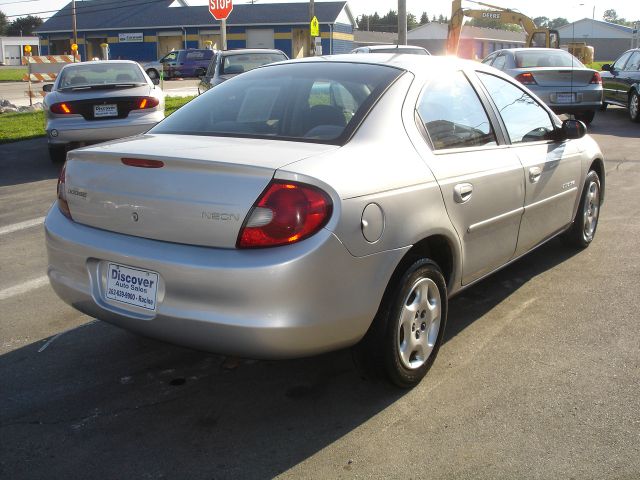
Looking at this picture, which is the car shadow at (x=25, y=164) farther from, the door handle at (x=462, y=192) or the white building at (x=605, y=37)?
the white building at (x=605, y=37)

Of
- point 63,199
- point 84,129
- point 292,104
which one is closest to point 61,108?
point 84,129

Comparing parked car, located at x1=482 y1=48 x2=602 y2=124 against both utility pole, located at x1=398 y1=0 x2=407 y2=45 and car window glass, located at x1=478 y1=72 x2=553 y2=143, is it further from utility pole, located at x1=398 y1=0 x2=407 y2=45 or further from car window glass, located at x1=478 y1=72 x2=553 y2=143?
car window glass, located at x1=478 y1=72 x2=553 y2=143

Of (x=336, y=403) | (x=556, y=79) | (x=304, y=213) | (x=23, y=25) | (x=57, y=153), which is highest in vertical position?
(x=23, y=25)

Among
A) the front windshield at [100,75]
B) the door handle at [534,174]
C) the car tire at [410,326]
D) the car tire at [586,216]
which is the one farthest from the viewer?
the front windshield at [100,75]

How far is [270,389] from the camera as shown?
3682 mm

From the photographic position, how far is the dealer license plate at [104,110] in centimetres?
1034

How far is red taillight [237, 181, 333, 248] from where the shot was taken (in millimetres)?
2979

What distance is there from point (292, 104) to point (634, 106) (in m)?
14.3

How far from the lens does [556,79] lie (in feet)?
46.8

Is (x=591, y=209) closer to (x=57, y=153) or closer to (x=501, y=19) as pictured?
(x=57, y=153)

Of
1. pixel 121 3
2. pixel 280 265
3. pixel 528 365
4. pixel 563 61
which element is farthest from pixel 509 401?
pixel 121 3

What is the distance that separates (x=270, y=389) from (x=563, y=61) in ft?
44.6

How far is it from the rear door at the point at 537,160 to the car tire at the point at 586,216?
1.39 feet

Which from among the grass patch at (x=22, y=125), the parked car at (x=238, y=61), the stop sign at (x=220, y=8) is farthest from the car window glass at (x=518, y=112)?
the stop sign at (x=220, y=8)
